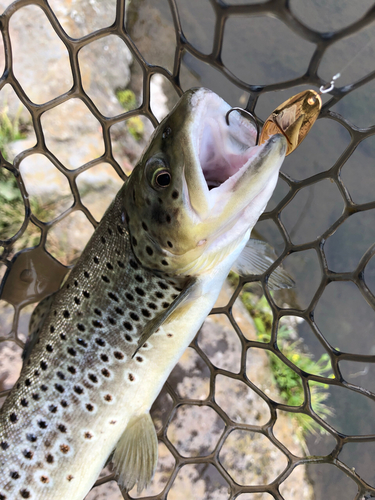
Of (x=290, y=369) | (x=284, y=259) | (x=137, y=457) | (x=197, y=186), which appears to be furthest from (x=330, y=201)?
(x=137, y=457)

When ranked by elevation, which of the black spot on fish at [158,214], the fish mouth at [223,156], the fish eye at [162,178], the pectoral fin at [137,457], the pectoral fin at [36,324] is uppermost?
the fish mouth at [223,156]

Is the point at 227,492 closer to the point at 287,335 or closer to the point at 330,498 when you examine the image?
the point at 330,498

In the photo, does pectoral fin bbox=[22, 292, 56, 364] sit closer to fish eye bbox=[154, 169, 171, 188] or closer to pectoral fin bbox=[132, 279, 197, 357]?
pectoral fin bbox=[132, 279, 197, 357]

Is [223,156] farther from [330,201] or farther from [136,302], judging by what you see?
[330,201]

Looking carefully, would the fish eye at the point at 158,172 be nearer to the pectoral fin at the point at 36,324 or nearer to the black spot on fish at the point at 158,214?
the black spot on fish at the point at 158,214

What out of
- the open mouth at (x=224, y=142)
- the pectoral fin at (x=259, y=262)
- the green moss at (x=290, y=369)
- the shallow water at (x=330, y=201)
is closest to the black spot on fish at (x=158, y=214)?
the open mouth at (x=224, y=142)

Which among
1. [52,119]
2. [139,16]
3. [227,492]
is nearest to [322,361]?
[227,492]
